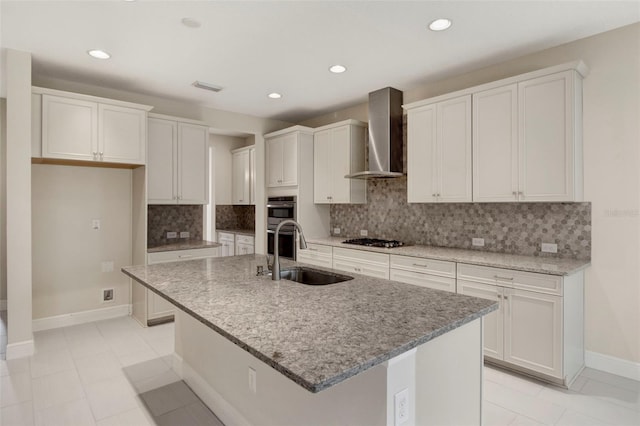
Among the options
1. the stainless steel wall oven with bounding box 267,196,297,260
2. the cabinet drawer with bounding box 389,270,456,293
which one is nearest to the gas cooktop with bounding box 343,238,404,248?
the cabinet drawer with bounding box 389,270,456,293

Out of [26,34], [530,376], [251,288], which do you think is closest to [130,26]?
[26,34]

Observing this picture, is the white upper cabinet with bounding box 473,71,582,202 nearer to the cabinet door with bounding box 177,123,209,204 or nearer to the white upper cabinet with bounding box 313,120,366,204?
the white upper cabinet with bounding box 313,120,366,204

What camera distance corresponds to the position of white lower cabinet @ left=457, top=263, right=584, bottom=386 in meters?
2.46

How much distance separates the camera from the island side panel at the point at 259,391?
123 cm

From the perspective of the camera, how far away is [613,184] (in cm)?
267

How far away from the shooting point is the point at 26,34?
2709 millimetres

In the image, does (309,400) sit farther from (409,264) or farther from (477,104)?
(477,104)

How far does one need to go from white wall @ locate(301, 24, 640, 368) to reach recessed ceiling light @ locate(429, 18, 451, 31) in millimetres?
1130

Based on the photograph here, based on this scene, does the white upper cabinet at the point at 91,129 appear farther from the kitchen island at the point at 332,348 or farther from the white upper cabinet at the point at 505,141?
the white upper cabinet at the point at 505,141

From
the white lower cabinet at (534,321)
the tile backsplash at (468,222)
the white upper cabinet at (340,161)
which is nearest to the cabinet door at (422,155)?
the tile backsplash at (468,222)

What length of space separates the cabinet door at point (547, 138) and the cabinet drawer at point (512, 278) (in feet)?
2.11

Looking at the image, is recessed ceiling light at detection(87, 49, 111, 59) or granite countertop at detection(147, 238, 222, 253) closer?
recessed ceiling light at detection(87, 49, 111, 59)

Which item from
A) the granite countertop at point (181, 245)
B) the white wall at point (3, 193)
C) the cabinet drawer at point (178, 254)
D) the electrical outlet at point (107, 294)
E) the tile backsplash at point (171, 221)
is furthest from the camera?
the tile backsplash at point (171, 221)

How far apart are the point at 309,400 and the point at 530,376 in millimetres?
2048
